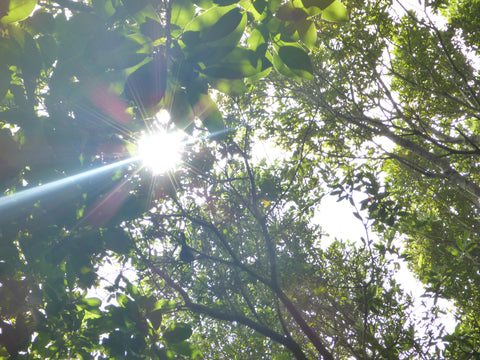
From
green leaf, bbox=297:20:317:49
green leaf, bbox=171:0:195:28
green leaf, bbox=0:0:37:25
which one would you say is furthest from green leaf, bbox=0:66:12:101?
green leaf, bbox=297:20:317:49

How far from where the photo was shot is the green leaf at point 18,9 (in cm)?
75

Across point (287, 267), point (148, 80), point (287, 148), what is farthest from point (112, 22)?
point (287, 148)

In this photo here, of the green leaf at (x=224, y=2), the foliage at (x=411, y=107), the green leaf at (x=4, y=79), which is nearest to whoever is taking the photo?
the green leaf at (x=224, y=2)

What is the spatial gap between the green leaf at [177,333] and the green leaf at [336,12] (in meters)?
1.26

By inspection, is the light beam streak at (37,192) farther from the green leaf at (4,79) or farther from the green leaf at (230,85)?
the green leaf at (230,85)

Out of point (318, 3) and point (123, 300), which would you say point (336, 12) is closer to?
point (318, 3)

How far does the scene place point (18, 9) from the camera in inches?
29.7

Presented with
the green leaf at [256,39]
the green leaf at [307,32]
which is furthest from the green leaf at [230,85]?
the green leaf at [307,32]

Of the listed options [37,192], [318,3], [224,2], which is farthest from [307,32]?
[37,192]

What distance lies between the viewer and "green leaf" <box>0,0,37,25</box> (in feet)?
2.45

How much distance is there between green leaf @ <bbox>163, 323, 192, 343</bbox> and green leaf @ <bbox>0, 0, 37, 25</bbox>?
121 centimetres

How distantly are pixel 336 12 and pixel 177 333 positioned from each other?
1.29 m

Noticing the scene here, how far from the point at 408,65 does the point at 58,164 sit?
8.41 metres

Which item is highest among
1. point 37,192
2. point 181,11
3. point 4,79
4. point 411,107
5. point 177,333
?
point 411,107
